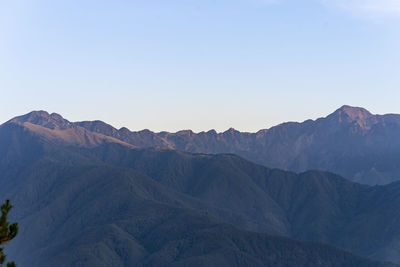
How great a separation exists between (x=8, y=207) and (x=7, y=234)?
2394 millimetres

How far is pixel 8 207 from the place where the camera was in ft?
193

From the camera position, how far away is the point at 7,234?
58938 millimetres

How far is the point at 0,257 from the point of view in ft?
192

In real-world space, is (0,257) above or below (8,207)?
below

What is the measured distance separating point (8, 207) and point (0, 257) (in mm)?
4356

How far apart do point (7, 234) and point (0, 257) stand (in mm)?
2038
